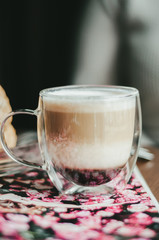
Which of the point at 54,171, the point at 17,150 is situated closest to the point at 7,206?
the point at 54,171

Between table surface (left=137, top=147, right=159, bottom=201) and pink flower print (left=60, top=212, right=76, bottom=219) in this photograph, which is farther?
table surface (left=137, top=147, right=159, bottom=201)

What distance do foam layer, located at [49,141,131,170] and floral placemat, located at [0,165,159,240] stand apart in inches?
2.0

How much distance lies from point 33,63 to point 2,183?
0.42 metres

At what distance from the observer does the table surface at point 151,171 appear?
0.52m

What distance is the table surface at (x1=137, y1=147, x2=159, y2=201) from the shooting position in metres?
0.52

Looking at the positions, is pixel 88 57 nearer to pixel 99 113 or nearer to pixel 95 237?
pixel 99 113

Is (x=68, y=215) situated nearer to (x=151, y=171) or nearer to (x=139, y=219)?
(x=139, y=219)

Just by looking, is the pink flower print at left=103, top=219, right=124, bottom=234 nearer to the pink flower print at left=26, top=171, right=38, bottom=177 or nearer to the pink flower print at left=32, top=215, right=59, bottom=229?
the pink flower print at left=32, top=215, right=59, bottom=229

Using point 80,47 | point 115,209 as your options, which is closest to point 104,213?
point 115,209

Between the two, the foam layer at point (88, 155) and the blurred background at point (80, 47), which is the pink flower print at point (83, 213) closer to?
the foam layer at point (88, 155)

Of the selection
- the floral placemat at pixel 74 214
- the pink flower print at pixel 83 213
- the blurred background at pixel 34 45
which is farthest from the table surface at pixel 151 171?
the blurred background at pixel 34 45

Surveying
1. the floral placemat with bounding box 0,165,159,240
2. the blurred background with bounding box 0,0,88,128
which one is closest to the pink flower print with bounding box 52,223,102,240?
the floral placemat with bounding box 0,165,159,240

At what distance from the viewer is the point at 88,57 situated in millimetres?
843

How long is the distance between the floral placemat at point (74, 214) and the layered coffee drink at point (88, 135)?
41 mm
